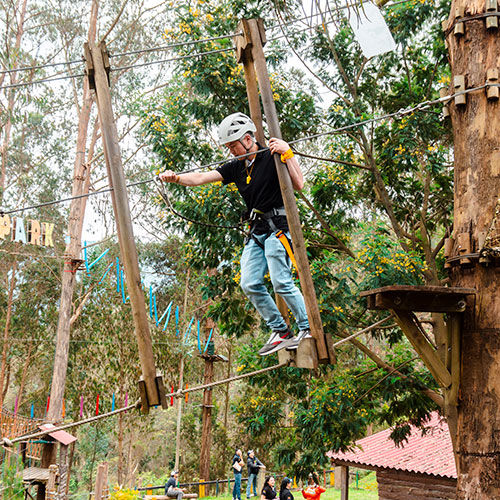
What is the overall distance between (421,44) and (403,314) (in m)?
5.97

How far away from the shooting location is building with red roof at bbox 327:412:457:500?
10.7 metres

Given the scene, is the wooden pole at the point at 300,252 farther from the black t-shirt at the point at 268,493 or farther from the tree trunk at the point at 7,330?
the tree trunk at the point at 7,330

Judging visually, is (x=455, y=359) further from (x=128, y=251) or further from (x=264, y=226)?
(x=128, y=251)

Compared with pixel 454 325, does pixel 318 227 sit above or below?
above

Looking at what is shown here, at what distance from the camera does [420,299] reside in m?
3.63

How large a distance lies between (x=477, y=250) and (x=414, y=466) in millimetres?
8401

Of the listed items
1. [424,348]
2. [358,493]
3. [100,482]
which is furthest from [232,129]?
[358,493]

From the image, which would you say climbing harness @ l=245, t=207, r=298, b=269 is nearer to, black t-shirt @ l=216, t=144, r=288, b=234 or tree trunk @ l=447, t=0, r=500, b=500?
black t-shirt @ l=216, t=144, r=288, b=234

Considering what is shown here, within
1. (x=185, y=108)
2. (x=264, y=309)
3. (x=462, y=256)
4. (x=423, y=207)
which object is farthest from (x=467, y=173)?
(x=185, y=108)

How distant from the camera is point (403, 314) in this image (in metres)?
3.77

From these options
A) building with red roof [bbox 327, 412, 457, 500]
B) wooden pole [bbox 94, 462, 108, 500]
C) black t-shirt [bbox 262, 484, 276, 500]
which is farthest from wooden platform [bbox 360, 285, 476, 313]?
black t-shirt [bbox 262, 484, 276, 500]

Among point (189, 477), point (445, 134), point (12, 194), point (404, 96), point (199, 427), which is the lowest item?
point (189, 477)

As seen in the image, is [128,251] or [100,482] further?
[100,482]

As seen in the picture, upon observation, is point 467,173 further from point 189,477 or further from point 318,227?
point 189,477
